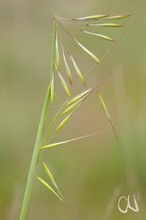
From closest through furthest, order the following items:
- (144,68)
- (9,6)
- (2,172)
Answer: (2,172) < (144,68) < (9,6)

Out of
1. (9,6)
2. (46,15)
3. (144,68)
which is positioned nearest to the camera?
(144,68)

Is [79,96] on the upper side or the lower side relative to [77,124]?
upper

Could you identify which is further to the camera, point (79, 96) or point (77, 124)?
point (77, 124)

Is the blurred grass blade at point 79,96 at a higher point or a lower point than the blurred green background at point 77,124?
higher

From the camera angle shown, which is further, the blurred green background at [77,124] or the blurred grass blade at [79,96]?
the blurred green background at [77,124]

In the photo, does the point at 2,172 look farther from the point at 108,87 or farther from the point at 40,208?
the point at 108,87

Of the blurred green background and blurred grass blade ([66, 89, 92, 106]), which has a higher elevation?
blurred grass blade ([66, 89, 92, 106])

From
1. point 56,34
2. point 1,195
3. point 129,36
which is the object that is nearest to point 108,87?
point 129,36

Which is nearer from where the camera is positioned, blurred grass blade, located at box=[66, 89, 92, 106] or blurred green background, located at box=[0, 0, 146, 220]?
blurred grass blade, located at box=[66, 89, 92, 106]
